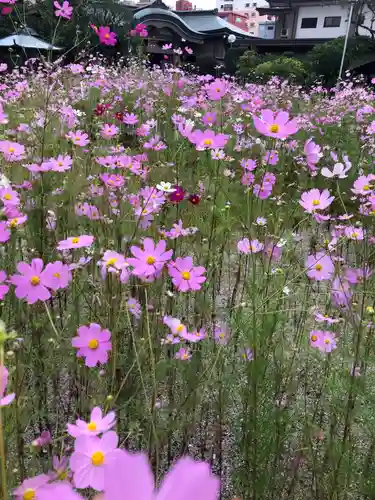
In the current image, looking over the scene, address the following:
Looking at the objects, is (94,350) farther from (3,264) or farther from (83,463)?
(3,264)

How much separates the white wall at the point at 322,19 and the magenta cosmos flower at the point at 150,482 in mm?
20035

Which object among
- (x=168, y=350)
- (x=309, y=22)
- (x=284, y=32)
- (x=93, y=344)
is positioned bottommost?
(x=168, y=350)

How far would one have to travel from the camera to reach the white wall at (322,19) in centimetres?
1783

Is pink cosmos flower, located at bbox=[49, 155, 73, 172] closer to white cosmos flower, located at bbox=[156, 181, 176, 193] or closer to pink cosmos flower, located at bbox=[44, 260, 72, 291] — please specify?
white cosmos flower, located at bbox=[156, 181, 176, 193]

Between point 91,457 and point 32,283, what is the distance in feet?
1.28

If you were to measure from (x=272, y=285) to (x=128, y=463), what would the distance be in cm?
99

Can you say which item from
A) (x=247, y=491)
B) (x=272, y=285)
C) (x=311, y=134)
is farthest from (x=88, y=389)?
(x=311, y=134)

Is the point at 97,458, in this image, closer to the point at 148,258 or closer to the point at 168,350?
the point at 148,258

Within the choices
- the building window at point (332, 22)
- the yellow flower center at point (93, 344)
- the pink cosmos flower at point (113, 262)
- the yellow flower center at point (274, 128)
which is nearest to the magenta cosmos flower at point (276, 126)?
the yellow flower center at point (274, 128)

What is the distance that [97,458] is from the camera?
354mm

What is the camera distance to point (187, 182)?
159cm

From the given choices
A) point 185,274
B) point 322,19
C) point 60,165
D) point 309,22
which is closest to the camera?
point 185,274

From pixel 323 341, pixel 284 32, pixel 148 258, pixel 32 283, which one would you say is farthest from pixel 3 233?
pixel 284 32

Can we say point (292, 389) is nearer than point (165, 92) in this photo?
Yes
